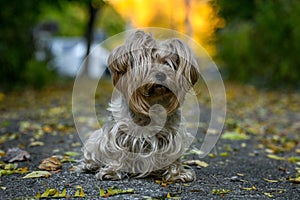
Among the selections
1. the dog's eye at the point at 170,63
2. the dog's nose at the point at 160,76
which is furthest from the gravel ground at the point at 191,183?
the dog's eye at the point at 170,63

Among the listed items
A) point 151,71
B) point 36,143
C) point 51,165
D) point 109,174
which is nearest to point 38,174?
point 51,165

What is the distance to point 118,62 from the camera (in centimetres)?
431

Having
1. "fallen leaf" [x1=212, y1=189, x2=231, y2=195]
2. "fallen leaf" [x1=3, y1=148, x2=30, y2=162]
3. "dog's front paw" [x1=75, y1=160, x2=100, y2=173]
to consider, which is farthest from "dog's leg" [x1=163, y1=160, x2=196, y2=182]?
"fallen leaf" [x1=3, y1=148, x2=30, y2=162]

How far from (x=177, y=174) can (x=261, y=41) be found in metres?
12.1

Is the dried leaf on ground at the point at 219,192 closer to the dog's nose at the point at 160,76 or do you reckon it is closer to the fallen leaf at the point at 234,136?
the dog's nose at the point at 160,76

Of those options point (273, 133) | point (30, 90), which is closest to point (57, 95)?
point (30, 90)

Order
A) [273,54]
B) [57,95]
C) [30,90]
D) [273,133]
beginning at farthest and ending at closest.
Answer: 1. [273,54]
2. [30,90]
3. [57,95]
4. [273,133]

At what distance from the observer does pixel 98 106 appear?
35.4ft

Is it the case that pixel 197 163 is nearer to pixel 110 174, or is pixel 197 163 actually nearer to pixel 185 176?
pixel 185 176

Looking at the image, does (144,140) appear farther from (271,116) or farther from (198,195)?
(271,116)

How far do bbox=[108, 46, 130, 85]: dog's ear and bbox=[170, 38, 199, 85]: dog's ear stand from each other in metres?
0.40

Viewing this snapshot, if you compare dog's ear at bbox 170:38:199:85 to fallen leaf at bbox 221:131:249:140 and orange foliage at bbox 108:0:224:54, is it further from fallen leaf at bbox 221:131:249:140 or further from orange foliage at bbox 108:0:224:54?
orange foliage at bbox 108:0:224:54

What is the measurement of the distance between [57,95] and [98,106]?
9.64 feet

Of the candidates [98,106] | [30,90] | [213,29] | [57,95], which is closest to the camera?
[98,106]
